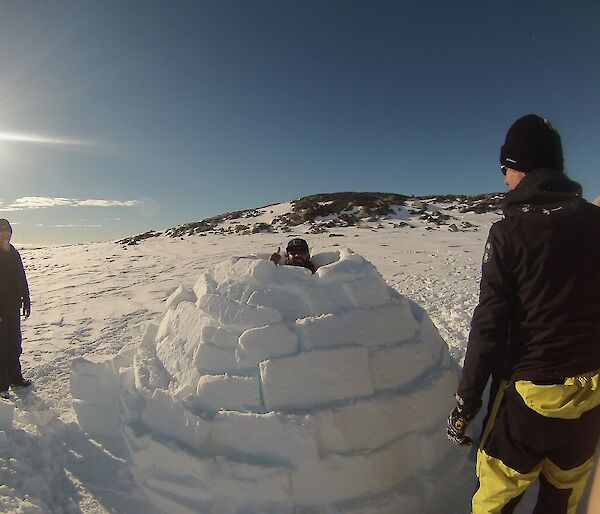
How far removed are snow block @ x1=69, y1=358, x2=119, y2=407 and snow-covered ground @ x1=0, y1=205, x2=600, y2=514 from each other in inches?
5.4

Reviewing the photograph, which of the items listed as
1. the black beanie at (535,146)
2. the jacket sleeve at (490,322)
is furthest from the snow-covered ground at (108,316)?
the black beanie at (535,146)

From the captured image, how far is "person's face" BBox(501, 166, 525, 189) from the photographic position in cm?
168

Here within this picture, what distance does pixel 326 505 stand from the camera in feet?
7.40

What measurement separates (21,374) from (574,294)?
5.29 m

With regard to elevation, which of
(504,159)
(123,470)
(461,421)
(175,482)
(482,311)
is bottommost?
(123,470)

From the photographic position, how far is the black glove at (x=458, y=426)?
A: 1.69m

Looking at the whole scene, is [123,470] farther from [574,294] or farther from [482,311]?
[574,294]

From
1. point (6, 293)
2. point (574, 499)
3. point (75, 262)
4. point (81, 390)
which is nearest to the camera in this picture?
point (574, 499)

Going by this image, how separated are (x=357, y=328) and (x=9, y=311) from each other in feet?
12.9

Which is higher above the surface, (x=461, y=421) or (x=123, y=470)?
(x=461, y=421)

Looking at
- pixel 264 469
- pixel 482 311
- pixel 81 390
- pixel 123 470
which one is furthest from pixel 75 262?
pixel 482 311

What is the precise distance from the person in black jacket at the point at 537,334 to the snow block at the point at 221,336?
4.46 feet

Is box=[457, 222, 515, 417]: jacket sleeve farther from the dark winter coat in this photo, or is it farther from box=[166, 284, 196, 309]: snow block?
the dark winter coat

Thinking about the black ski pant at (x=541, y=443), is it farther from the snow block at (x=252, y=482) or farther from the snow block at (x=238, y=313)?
the snow block at (x=238, y=313)
